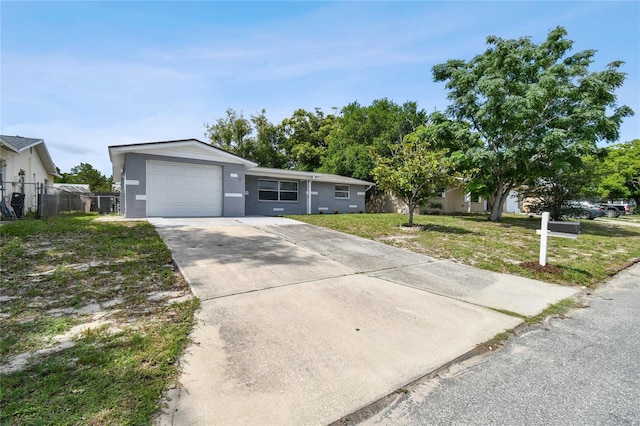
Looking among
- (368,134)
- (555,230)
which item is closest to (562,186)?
(555,230)

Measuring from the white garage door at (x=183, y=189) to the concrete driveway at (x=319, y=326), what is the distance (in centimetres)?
696

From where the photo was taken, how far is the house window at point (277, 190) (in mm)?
17016

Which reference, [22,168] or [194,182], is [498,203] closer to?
[194,182]

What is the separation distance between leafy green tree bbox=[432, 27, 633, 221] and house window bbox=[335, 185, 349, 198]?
8.05 m

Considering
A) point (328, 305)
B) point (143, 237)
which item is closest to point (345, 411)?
point (328, 305)

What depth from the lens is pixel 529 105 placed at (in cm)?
1239

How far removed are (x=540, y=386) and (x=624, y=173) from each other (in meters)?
45.5

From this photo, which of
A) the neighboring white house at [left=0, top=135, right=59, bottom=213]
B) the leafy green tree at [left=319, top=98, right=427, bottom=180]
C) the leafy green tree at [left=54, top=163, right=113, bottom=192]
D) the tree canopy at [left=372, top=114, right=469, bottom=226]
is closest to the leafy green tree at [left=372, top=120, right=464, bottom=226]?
the tree canopy at [left=372, top=114, right=469, bottom=226]

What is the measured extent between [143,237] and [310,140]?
97.5ft

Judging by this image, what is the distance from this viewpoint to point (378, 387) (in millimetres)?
2152

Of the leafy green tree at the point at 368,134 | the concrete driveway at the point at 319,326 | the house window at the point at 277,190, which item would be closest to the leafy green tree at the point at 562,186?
the leafy green tree at the point at 368,134

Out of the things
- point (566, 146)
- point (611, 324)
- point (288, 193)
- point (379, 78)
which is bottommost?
point (611, 324)

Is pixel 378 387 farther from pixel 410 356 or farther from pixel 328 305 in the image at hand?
pixel 328 305

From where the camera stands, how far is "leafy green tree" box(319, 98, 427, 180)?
2447cm
